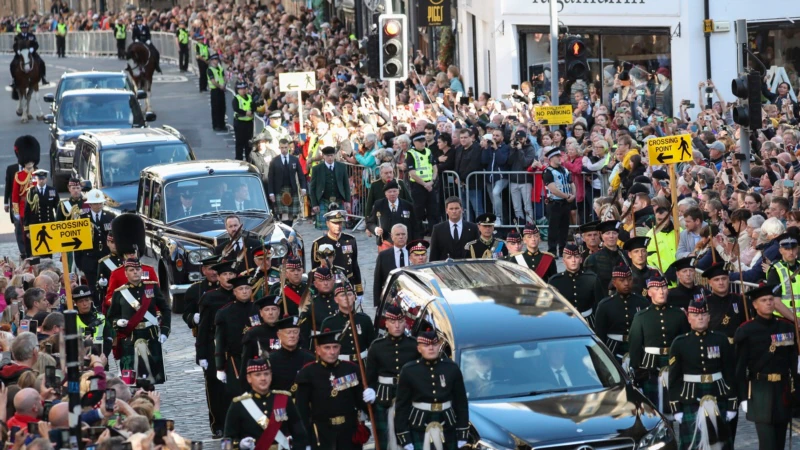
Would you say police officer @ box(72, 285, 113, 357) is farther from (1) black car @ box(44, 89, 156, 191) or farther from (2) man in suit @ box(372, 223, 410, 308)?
(1) black car @ box(44, 89, 156, 191)

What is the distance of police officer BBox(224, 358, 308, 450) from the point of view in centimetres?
1087

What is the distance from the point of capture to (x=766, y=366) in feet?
39.7

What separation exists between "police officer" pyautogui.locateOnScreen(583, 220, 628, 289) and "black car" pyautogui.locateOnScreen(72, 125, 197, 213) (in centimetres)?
952

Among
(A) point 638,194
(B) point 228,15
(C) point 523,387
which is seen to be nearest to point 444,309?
(C) point 523,387

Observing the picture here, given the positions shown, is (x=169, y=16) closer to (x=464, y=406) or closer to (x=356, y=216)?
(x=356, y=216)

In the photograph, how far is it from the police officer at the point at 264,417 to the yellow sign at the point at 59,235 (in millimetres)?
3177

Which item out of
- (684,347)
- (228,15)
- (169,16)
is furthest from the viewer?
(169,16)

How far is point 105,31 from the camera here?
211 ft

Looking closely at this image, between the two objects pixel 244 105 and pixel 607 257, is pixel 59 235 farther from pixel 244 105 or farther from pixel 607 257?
pixel 244 105

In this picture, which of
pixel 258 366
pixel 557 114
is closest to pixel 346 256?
pixel 258 366

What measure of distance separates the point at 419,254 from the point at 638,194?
9.89 feet

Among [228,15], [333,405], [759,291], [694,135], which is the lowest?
[333,405]

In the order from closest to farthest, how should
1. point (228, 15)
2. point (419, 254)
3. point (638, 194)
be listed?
point (419, 254) → point (638, 194) → point (228, 15)

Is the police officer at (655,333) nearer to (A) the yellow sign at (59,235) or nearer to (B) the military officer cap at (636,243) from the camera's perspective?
(B) the military officer cap at (636,243)
